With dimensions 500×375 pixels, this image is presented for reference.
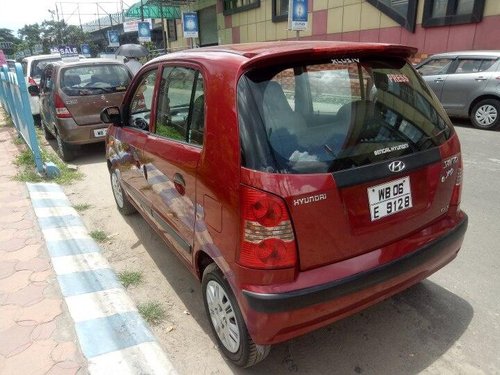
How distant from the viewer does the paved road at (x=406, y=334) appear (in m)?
2.38

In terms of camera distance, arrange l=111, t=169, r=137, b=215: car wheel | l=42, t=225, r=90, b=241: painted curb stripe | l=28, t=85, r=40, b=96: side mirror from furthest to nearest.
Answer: l=28, t=85, r=40, b=96: side mirror, l=111, t=169, r=137, b=215: car wheel, l=42, t=225, r=90, b=241: painted curb stripe

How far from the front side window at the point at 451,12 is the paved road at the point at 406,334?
9.98 meters

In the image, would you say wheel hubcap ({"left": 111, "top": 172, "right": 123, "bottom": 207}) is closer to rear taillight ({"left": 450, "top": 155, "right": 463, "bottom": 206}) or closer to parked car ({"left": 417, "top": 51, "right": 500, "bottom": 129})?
rear taillight ({"left": 450, "top": 155, "right": 463, "bottom": 206})

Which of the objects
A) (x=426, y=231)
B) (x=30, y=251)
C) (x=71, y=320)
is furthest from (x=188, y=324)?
(x=30, y=251)

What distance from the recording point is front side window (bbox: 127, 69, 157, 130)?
3.39m

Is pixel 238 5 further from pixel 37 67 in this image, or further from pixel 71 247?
pixel 71 247

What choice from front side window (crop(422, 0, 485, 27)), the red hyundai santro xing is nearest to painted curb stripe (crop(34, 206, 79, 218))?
the red hyundai santro xing

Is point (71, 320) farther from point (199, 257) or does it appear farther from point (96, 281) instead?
point (199, 257)

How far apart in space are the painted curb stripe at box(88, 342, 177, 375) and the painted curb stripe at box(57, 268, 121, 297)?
830mm

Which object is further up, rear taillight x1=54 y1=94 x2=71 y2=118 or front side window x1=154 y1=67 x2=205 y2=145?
front side window x1=154 y1=67 x2=205 y2=145

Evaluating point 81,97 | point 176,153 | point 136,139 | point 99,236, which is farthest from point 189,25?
point 176,153

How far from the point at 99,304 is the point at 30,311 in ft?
1.58

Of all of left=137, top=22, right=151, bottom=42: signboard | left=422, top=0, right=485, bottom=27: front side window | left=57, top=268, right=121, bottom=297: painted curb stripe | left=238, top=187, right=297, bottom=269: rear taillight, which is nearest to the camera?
left=238, top=187, right=297, bottom=269: rear taillight

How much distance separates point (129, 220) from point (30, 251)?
42.9 inches
